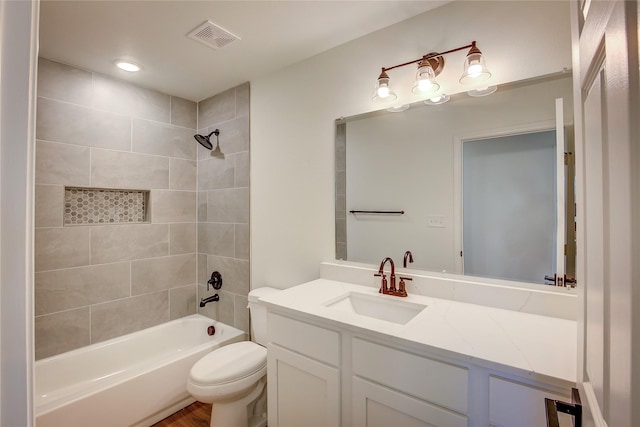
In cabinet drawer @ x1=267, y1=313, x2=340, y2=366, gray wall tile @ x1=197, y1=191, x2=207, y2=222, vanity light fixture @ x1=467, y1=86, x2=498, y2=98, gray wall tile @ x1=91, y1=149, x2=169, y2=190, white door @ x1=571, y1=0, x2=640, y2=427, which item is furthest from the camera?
gray wall tile @ x1=197, y1=191, x2=207, y2=222

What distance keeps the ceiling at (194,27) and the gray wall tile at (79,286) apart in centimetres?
153

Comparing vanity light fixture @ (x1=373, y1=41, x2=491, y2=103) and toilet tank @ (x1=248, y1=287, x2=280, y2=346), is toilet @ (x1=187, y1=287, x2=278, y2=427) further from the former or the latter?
vanity light fixture @ (x1=373, y1=41, x2=491, y2=103)

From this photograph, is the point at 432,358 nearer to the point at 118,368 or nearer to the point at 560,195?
the point at 560,195

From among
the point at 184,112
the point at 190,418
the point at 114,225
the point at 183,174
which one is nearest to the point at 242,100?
the point at 184,112

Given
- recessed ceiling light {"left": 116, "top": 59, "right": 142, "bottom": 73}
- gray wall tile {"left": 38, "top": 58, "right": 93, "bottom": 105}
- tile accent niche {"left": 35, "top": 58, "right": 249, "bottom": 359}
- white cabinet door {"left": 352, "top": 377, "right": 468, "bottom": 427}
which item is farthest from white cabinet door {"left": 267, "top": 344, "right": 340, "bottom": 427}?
gray wall tile {"left": 38, "top": 58, "right": 93, "bottom": 105}

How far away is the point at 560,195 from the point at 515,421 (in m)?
0.90

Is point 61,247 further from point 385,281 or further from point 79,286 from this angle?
point 385,281

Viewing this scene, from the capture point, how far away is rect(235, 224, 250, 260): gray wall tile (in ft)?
8.13

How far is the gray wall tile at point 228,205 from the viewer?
8.18ft

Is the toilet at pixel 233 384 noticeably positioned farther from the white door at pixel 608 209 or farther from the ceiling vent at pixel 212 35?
the ceiling vent at pixel 212 35

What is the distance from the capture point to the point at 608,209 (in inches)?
16.7

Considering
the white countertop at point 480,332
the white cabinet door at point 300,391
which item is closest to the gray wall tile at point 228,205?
the white countertop at point 480,332

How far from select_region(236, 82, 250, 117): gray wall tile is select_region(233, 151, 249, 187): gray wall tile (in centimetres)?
34

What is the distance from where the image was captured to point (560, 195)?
1.24 m
